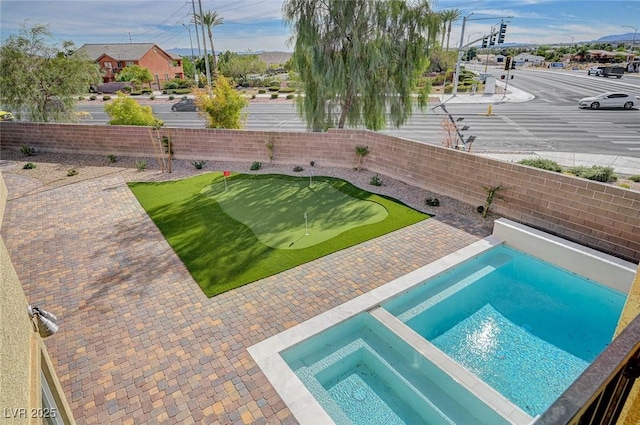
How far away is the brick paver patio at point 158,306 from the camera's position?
533 centimetres

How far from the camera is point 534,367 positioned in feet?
20.0

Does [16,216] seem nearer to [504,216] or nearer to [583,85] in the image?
[504,216]

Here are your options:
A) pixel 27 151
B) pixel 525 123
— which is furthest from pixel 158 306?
pixel 525 123

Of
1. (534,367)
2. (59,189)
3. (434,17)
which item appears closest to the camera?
(534,367)

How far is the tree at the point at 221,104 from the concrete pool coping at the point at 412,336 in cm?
1270

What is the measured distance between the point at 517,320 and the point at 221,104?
1490cm

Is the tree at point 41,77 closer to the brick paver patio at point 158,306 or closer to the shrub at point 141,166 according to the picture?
the shrub at point 141,166

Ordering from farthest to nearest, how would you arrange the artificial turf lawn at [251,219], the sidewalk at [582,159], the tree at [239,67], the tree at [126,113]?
1. the tree at [239,67]
2. the tree at [126,113]
3. the sidewalk at [582,159]
4. the artificial turf lawn at [251,219]

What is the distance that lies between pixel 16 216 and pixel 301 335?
10.5m

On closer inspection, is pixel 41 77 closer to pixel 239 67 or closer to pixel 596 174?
pixel 596 174

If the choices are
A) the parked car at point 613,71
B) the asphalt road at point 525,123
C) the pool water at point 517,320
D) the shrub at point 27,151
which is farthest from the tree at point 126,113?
the parked car at point 613,71

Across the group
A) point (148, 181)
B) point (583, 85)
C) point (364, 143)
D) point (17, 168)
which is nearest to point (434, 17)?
point (364, 143)

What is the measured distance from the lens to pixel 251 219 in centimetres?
1088

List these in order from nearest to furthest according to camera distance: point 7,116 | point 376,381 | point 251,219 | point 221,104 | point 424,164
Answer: point 376,381 < point 251,219 < point 424,164 < point 221,104 < point 7,116
